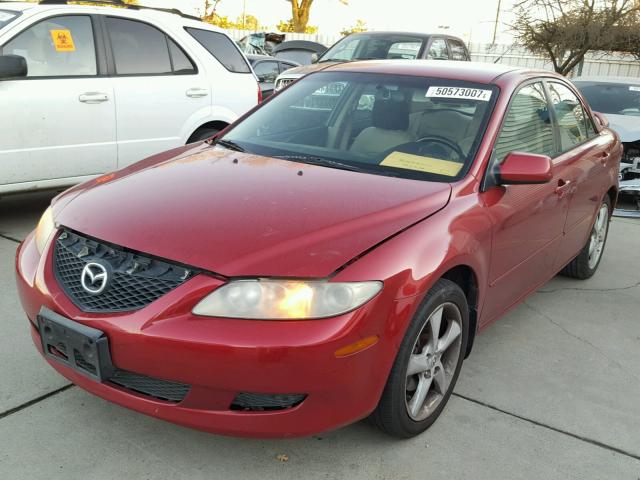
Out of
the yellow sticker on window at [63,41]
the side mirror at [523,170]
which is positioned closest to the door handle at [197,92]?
the yellow sticker on window at [63,41]

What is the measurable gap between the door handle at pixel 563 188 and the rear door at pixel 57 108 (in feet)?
11.8

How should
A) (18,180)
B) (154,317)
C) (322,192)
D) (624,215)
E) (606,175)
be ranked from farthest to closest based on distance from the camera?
(624,215), (18,180), (606,175), (322,192), (154,317)

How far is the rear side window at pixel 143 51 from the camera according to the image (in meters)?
5.59

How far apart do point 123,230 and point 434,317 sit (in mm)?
1249

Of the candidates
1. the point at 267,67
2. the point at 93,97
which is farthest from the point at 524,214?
the point at 267,67

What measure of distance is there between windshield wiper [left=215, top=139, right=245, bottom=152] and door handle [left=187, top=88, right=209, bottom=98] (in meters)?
2.52

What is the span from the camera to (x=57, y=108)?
16.7 feet

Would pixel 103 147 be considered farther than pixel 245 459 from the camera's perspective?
Yes

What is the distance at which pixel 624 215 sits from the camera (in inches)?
284

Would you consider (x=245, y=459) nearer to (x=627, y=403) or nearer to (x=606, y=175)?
(x=627, y=403)

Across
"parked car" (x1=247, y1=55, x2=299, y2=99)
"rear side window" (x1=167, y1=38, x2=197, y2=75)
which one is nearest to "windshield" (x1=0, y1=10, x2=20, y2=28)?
"rear side window" (x1=167, y1=38, x2=197, y2=75)

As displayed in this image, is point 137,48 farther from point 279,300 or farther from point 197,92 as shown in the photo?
point 279,300

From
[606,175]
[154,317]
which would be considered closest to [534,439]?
[154,317]

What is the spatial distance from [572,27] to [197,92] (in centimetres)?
1349
